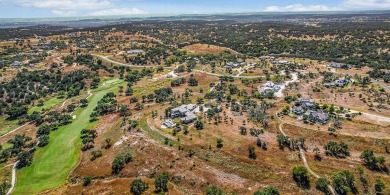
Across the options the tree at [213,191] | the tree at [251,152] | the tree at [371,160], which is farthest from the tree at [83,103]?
the tree at [371,160]

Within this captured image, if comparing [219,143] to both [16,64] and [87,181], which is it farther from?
[16,64]

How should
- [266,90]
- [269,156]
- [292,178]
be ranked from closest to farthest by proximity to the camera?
[292,178], [269,156], [266,90]

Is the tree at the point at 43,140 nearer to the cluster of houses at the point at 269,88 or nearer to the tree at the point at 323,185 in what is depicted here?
the tree at the point at 323,185

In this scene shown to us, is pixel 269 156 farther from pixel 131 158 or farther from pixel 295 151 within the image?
pixel 131 158

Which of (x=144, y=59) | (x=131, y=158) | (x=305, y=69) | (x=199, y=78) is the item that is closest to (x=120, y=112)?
(x=131, y=158)

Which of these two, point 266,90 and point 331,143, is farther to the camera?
point 266,90

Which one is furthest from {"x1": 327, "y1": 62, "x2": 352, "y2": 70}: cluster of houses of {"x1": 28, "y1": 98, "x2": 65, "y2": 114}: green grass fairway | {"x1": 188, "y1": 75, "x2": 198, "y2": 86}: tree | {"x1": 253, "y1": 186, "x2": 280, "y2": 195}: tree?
{"x1": 28, "y1": 98, "x2": 65, "y2": 114}: green grass fairway

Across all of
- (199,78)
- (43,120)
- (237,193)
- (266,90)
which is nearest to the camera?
(237,193)
